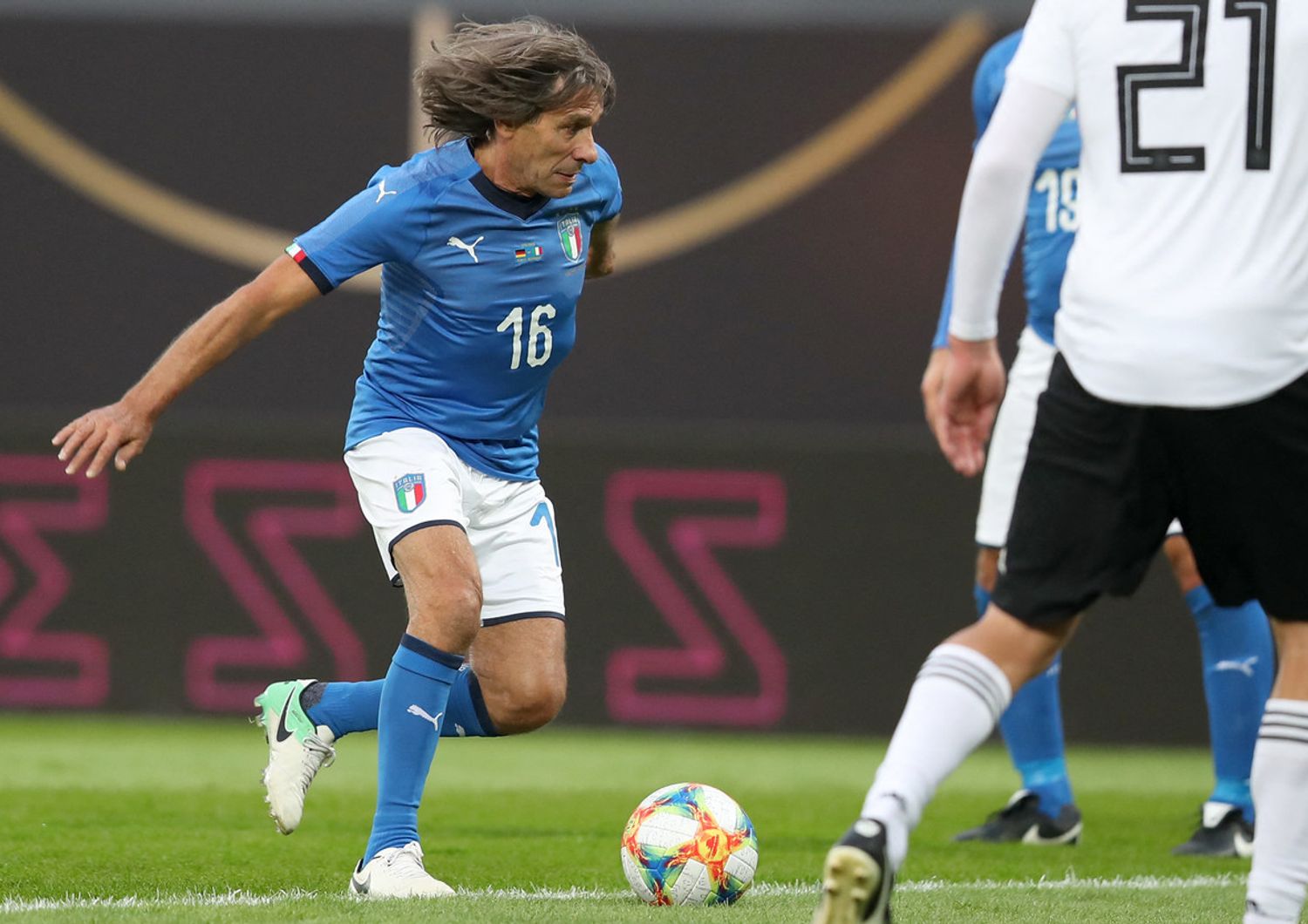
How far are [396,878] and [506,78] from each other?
5.47 ft

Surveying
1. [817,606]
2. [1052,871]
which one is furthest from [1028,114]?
[817,606]

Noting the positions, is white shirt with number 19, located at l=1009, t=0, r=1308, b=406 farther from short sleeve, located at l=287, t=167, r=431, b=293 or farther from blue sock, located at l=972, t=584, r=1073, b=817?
blue sock, located at l=972, t=584, r=1073, b=817

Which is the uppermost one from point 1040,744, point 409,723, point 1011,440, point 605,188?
point 605,188

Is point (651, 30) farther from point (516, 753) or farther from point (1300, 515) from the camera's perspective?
point (1300, 515)

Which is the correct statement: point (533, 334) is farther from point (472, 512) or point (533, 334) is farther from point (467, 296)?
point (472, 512)

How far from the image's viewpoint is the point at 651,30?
973 cm

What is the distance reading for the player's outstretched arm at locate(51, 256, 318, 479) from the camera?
3596mm

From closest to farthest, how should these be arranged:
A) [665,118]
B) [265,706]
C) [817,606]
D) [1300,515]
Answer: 1. [1300,515]
2. [265,706]
3. [817,606]
4. [665,118]

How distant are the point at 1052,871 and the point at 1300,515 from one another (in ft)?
7.11

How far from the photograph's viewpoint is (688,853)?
3828mm

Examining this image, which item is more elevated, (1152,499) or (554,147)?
(554,147)

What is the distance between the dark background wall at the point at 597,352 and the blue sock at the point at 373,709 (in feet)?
13.6

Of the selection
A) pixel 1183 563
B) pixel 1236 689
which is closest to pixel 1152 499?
pixel 1236 689

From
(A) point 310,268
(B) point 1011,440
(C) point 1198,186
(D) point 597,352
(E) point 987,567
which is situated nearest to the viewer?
(C) point 1198,186
